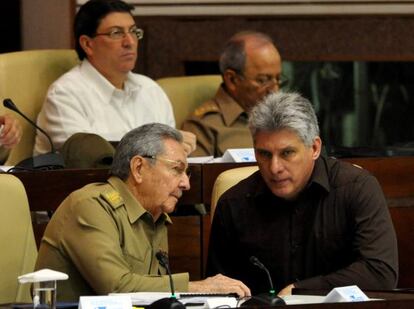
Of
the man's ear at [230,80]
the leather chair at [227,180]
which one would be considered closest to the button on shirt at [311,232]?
the leather chair at [227,180]

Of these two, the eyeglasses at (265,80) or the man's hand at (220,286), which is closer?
the man's hand at (220,286)

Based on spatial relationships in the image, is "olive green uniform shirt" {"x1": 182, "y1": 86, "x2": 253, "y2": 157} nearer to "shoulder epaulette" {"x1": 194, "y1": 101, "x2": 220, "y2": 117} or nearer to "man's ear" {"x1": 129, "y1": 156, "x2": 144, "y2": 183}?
"shoulder epaulette" {"x1": 194, "y1": 101, "x2": 220, "y2": 117}

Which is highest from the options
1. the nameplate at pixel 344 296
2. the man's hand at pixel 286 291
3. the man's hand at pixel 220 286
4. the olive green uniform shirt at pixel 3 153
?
the olive green uniform shirt at pixel 3 153

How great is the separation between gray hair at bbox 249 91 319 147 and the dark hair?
1903 millimetres

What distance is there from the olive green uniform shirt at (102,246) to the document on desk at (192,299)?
253mm

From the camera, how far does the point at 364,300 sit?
154 inches

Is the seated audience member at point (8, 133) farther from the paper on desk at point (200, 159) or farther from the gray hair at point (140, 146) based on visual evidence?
the gray hair at point (140, 146)

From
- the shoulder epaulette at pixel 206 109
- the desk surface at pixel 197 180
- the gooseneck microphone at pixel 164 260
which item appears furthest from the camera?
the shoulder epaulette at pixel 206 109

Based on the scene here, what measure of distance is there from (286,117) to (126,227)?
0.65m

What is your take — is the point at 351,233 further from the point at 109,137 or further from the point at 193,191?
the point at 109,137

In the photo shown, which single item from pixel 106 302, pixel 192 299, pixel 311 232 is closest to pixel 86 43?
pixel 311 232

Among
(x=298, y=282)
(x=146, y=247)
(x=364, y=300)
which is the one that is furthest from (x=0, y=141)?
(x=364, y=300)

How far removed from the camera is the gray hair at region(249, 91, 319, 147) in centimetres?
478

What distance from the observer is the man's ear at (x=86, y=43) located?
654 cm
